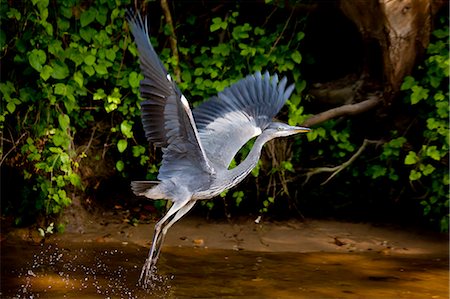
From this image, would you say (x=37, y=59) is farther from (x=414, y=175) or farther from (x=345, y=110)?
(x=414, y=175)

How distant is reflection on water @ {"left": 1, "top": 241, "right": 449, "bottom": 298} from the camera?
459 centimetres

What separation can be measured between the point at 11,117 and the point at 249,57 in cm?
179

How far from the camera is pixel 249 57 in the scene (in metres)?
5.91

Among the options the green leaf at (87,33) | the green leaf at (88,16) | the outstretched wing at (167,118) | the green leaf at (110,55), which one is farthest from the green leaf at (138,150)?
the outstretched wing at (167,118)

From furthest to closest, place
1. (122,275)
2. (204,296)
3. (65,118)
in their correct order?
(65,118), (122,275), (204,296)

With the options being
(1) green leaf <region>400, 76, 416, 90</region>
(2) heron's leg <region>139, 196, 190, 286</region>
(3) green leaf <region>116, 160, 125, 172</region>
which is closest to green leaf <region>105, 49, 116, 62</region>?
(3) green leaf <region>116, 160, 125, 172</region>

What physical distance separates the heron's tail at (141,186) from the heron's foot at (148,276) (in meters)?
0.41

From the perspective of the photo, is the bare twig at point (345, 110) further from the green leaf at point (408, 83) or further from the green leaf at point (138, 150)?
the green leaf at point (138, 150)

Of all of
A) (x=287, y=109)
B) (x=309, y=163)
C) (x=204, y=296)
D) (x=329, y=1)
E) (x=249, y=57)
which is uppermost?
(x=329, y=1)

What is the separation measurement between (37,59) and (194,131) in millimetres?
1719

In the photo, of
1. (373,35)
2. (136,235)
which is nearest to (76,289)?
(136,235)

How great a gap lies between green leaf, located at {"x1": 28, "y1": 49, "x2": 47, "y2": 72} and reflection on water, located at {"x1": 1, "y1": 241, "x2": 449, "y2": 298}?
4.12 ft

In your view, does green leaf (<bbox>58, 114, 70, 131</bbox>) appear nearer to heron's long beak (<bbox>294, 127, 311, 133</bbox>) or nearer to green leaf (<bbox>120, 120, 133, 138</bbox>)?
green leaf (<bbox>120, 120, 133, 138</bbox>)

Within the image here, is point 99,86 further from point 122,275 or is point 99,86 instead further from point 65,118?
point 122,275
